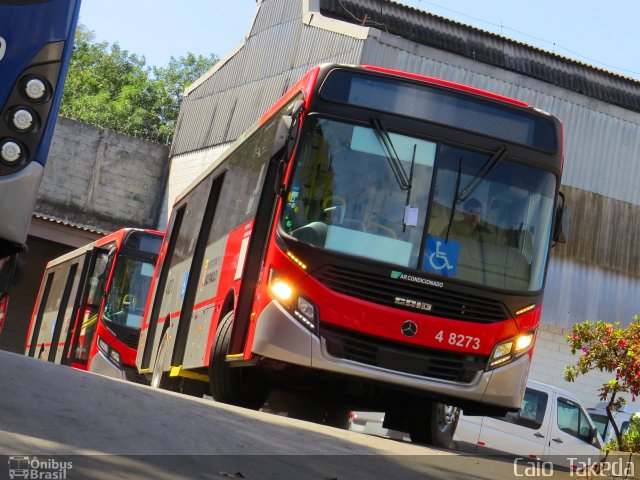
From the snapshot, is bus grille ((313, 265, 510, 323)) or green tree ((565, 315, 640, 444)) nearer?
bus grille ((313, 265, 510, 323))

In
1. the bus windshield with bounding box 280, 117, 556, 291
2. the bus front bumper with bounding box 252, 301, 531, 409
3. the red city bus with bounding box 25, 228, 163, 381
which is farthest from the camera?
the red city bus with bounding box 25, 228, 163, 381

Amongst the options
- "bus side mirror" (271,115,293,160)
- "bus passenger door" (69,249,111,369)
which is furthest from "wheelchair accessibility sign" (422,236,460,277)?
"bus passenger door" (69,249,111,369)

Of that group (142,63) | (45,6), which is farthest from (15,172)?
(142,63)

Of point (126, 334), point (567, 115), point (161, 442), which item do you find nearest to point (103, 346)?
point (126, 334)

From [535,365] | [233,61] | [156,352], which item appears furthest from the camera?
[233,61]

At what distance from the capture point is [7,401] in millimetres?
6879

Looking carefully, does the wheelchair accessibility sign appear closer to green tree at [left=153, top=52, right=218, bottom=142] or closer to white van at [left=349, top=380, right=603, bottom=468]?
white van at [left=349, top=380, right=603, bottom=468]

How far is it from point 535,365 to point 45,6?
24539 millimetres

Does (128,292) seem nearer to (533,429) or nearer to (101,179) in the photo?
(533,429)

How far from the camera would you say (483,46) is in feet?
101

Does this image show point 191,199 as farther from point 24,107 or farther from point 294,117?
point 24,107

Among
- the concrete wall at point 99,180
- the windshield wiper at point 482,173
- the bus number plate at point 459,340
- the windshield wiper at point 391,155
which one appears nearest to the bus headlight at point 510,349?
the bus number plate at point 459,340

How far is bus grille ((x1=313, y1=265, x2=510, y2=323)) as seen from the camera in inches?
430

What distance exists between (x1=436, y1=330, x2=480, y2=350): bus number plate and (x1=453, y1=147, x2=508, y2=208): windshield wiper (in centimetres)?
127
